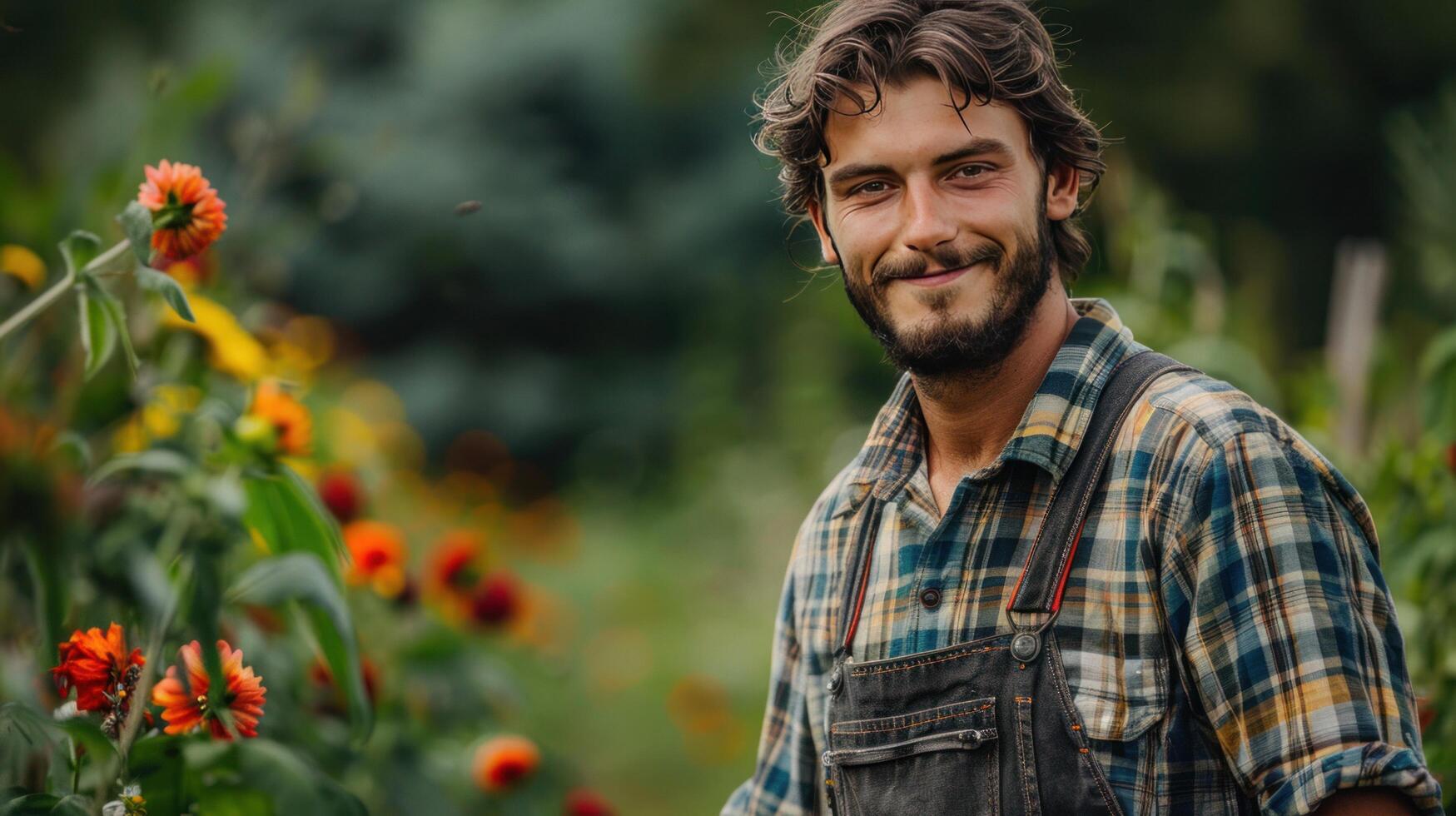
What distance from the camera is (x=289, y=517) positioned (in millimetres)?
1438

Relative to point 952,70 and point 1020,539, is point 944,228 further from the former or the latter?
point 1020,539

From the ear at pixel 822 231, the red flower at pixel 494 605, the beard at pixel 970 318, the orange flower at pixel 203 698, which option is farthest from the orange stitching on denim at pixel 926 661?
the red flower at pixel 494 605

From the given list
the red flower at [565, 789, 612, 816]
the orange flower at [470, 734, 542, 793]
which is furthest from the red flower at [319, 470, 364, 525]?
the red flower at [565, 789, 612, 816]

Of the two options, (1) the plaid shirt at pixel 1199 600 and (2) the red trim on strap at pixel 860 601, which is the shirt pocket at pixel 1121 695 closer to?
(1) the plaid shirt at pixel 1199 600

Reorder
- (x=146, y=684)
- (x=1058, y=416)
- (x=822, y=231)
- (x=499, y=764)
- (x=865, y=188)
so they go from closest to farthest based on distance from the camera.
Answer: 1. (x=146, y=684)
2. (x=1058, y=416)
3. (x=865, y=188)
4. (x=822, y=231)
5. (x=499, y=764)

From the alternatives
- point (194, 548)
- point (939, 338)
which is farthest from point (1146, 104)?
point (194, 548)

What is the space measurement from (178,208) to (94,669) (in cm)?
41

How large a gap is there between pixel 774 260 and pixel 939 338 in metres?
5.25

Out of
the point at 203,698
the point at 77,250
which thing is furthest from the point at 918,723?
the point at 77,250

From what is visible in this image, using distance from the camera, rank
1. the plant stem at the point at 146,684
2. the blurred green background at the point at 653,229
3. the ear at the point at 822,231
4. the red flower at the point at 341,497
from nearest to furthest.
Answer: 1. the plant stem at the point at 146,684
2. the ear at the point at 822,231
3. the red flower at the point at 341,497
4. the blurred green background at the point at 653,229

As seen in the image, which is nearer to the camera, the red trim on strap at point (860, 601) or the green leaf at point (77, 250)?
the green leaf at point (77, 250)

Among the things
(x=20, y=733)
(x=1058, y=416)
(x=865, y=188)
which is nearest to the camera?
(x=20, y=733)

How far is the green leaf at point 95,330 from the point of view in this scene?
120cm

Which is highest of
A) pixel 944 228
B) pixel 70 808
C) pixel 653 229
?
pixel 653 229
